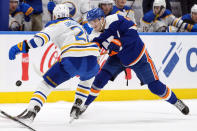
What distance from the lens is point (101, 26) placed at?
164 inches

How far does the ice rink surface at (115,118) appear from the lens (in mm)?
3717

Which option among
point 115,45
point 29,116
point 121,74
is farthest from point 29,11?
point 29,116

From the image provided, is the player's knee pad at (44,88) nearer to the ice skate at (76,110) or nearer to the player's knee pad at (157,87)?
the ice skate at (76,110)

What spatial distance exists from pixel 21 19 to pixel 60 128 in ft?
8.56

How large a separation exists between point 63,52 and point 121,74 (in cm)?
197

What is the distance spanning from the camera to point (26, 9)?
19.1 ft

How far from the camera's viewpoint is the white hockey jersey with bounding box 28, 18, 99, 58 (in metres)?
3.77

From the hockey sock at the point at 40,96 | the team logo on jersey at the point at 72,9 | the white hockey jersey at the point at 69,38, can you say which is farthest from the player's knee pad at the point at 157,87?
the team logo on jersey at the point at 72,9

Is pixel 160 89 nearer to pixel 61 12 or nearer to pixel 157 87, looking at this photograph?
pixel 157 87

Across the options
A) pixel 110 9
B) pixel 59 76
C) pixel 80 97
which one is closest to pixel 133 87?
pixel 110 9

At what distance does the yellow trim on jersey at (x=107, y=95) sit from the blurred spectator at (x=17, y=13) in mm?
1030

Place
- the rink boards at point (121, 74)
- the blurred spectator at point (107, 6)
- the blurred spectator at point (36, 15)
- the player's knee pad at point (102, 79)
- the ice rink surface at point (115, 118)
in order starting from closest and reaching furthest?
the ice rink surface at point (115, 118) < the player's knee pad at point (102, 79) < the rink boards at point (121, 74) < the blurred spectator at point (107, 6) < the blurred spectator at point (36, 15)

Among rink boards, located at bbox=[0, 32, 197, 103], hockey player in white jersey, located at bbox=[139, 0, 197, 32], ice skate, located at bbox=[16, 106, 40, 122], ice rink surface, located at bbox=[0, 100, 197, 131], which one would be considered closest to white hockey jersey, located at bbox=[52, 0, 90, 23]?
rink boards, located at bbox=[0, 32, 197, 103]

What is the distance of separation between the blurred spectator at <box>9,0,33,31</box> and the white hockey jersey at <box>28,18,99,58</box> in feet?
6.70
